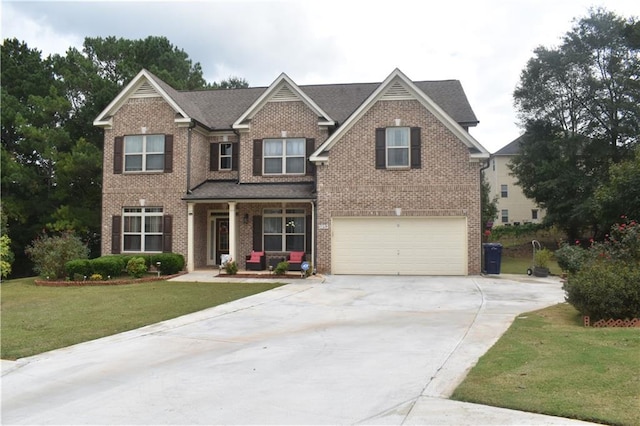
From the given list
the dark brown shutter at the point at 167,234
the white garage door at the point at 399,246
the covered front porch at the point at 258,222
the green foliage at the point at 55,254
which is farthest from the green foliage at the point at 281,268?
the green foliage at the point at 55,254

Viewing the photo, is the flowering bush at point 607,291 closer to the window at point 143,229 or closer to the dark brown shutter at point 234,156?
the dark brown shutter at point 234,156

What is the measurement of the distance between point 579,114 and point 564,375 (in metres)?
33.4

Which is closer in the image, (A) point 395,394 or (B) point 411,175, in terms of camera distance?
(A) point 395,394

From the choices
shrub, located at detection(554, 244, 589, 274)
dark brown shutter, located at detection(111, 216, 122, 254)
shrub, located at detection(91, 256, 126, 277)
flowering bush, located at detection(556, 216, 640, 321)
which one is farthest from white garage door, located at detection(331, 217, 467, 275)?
dark brown shutter, located at detection(111, 216, 122, 254)

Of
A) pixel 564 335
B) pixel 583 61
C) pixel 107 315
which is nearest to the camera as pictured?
pixel 564 335

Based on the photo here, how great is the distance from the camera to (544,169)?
33812 mm

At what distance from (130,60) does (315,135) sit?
1944cm

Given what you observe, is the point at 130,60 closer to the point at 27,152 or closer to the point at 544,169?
the point at 27,152

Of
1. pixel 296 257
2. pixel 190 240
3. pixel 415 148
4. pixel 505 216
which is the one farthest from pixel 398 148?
pixel 505 216

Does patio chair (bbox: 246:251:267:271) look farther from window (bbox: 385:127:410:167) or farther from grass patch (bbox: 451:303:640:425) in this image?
grass patch (bbox: 451:303:640:425)

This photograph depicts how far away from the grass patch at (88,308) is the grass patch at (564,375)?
6.95m

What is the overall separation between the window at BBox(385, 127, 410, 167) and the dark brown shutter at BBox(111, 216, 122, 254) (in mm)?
11759

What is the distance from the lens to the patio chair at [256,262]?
19.6 m

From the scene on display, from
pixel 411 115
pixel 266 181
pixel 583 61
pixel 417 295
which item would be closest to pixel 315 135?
pixel 266 181
